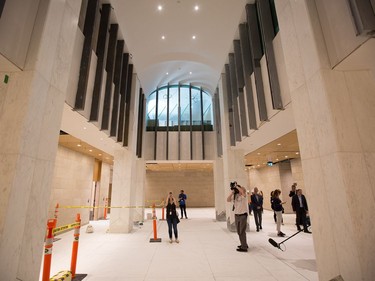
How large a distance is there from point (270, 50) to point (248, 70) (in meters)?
1.79

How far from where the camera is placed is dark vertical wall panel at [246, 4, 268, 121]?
5957mm

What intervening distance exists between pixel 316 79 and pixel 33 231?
4.58 m

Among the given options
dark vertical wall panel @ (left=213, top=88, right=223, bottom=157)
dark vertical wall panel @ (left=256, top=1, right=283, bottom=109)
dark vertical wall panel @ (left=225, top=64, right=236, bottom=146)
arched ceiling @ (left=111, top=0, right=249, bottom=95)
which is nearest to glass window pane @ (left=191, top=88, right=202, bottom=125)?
dark vertical wall panel @ (left=213, top=88, right=223, bottom=157)

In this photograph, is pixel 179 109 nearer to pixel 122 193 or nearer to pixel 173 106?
pixel 173 106

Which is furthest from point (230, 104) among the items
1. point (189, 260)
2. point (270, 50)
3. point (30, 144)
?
point (30, 144)

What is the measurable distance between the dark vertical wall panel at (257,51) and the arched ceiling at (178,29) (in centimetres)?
61

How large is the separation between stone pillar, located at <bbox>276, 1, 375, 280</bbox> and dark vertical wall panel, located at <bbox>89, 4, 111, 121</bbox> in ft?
17.7

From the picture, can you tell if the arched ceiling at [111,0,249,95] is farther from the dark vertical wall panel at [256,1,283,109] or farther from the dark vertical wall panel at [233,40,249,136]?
the dark vertical wall panel at [256,1,283,109]

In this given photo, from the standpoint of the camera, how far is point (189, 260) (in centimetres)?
506

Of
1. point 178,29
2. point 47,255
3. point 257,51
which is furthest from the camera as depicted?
point 178,29

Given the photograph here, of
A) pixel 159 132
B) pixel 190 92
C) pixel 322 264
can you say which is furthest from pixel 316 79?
pixel 190 92

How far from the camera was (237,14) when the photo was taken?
25.2 ft

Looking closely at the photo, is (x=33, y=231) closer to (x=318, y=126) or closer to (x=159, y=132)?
(x=318, y=126)

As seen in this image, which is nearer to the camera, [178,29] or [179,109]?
[178,29]
